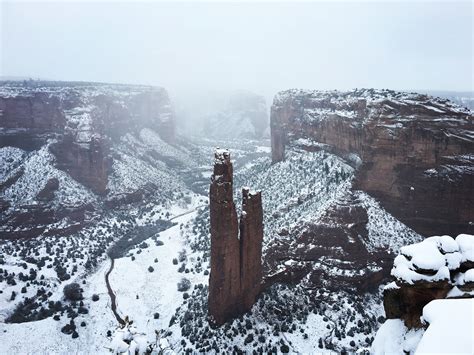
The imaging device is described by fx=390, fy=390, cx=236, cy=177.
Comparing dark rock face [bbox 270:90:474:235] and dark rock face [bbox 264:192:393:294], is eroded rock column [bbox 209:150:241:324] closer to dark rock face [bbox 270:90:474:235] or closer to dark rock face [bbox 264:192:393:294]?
dark rock face [bbox 264:192:393:294]

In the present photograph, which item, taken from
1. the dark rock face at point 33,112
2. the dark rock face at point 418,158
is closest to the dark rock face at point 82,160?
the dark rock face at point 33,112

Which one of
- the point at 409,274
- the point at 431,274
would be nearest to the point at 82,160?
the point at 409,274

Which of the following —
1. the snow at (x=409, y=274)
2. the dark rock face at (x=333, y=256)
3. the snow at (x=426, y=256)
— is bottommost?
the dark rock face at (x=333, y=256)

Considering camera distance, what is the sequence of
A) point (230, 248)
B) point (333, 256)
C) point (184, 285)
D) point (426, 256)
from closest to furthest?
1. point (426, 256)
2. point (230, 248)
3. point (333, 256)
4. point (184, 285)

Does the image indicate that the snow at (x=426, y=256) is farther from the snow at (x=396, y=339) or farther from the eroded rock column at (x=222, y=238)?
the eroded rock column at (x=222, y=238)

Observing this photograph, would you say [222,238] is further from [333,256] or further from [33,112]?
[33,112]

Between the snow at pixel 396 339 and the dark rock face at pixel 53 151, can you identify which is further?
the dark rock face at pixel 53 151

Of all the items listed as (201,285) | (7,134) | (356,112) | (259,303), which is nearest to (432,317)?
(259,303)
